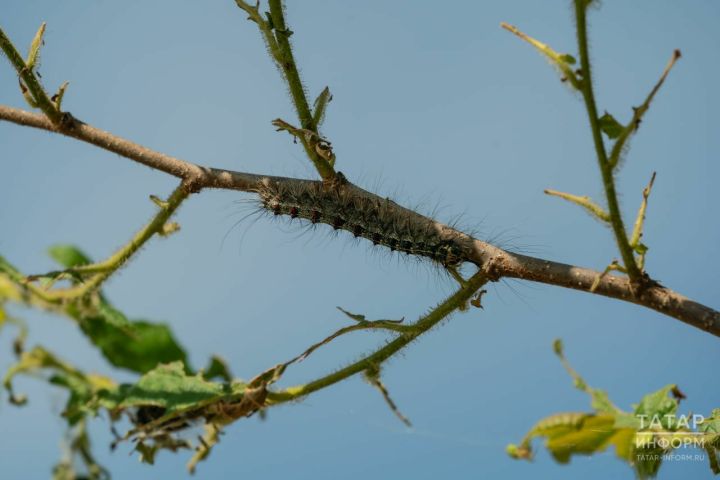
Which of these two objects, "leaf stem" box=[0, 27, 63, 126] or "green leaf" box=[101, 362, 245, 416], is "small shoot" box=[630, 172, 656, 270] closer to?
"green leaf" box=[101, 362, 245, 416]

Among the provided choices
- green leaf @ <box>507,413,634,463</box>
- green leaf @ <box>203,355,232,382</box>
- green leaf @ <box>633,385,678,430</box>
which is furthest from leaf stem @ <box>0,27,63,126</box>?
green leaf @ <box>633,385,678,430</box>

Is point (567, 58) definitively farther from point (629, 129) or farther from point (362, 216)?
point (362, 216)

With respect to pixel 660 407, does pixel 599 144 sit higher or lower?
higher

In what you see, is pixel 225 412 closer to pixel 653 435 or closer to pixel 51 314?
pixel 51 314

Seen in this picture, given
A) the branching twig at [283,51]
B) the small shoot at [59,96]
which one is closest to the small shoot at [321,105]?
the branching twig at [283,51]

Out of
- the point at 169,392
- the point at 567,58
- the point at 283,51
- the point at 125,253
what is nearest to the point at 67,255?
the point at 125,253

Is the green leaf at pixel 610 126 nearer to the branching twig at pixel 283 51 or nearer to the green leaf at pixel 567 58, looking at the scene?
the green leaf at pixel 567 58
